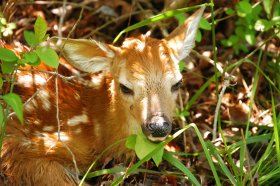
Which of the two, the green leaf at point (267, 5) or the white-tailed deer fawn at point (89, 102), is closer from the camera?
the white-tailed deer fawn at point (89, 102)

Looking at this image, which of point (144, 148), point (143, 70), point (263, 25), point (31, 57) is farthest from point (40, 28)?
point (263, 25)

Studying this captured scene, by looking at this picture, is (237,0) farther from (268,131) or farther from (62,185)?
(62,185)

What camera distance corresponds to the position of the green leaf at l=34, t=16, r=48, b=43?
9.95 ft

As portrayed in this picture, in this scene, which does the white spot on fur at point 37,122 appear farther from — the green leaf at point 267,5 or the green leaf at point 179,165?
the green leaf at point 267,5

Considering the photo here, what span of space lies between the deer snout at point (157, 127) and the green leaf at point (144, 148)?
37 millimetres

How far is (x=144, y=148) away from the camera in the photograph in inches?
135

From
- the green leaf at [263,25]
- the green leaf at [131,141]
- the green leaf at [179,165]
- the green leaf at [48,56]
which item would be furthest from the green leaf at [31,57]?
the green leaf at [263,25]

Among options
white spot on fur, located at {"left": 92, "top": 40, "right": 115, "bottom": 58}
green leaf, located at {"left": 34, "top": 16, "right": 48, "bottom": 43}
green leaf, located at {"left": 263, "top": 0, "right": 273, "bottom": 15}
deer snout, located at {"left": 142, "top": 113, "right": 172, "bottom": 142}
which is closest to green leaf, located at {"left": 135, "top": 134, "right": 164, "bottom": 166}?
deer snout, located at {"left": 142, "top": 113, "right": 172, "bottom": 142}

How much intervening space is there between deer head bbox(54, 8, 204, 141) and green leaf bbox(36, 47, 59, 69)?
63 centimetres

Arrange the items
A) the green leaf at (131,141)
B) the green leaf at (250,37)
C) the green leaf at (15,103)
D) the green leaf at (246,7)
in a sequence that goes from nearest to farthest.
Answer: the green leaf at (15,103)
the green leaf at (131,141)
the green leaf at (246,7)
the green leaf at (250,37)

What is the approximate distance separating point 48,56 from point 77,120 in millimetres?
1260

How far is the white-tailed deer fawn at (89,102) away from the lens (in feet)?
12.2

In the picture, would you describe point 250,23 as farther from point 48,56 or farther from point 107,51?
point 48,56

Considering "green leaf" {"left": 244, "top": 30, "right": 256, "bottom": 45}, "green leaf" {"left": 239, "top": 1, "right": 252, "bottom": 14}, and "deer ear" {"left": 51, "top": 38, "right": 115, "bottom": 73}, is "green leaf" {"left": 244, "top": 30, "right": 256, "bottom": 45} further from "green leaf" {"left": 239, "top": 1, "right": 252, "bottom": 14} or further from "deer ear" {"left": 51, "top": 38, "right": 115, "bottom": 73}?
"deer ear" {"left": 51, "top": 38, "right": 115, "bottom": 73}
